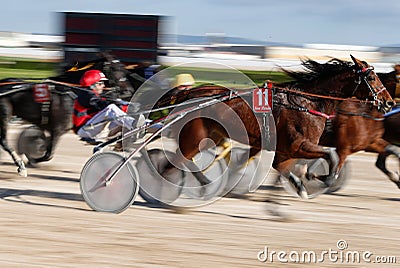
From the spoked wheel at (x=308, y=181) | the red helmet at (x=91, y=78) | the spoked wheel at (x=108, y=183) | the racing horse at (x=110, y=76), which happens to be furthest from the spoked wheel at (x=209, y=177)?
the racing horse at (x=110, y=76)

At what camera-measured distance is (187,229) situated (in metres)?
6.62

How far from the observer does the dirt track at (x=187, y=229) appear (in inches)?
220

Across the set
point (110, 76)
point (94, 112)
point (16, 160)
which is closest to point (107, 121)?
point (94, 112)

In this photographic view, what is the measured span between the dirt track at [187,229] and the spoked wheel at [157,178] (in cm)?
16

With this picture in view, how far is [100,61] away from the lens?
9.45m

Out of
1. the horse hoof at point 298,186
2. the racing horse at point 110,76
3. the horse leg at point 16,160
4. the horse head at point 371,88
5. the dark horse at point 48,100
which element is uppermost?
the horse head at point 371,88

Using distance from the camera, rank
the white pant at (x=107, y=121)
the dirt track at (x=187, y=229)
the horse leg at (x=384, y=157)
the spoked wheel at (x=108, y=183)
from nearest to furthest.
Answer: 1. the dirt track at (x=187, y=229)
2. the spoked wheel at (x=108, y=183)
3. the white pant at (x=107, y=121)
4. the horse leg at (x=384, y=157)

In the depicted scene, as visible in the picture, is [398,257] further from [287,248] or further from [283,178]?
[283,178]

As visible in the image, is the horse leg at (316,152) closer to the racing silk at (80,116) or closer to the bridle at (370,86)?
the bridle at (370,86)

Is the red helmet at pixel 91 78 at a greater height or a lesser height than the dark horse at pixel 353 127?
greater

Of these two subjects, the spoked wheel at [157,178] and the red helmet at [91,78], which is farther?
the red helmet at [91,78]

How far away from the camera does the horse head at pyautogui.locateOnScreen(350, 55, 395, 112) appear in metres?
7.39

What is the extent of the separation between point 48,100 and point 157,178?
2407mm

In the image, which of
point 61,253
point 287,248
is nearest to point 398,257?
point 287,248
